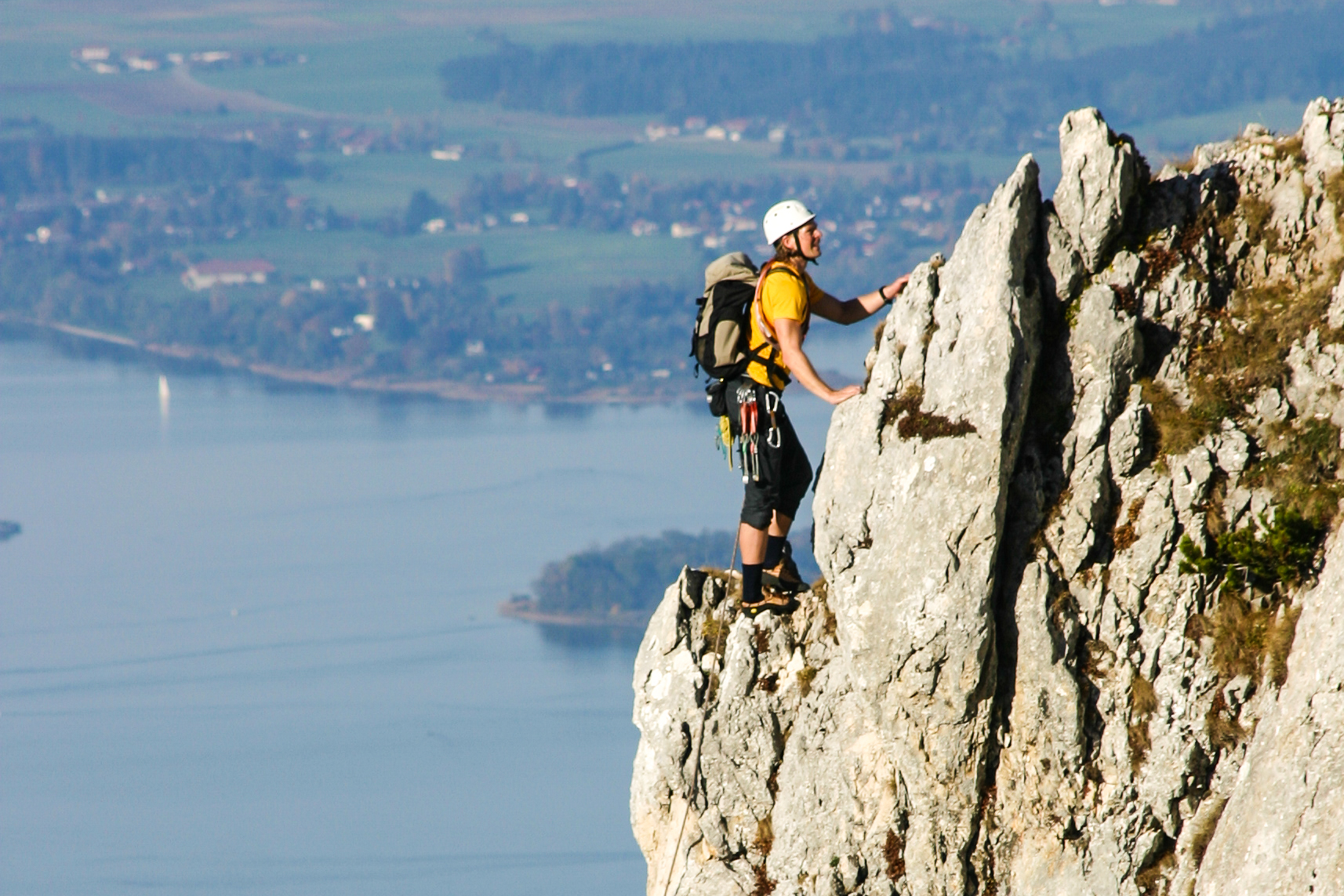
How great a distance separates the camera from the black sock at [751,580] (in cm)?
899

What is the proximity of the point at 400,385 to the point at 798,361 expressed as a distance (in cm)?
17306

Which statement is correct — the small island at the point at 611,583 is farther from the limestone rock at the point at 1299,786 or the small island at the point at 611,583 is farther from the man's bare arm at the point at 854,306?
the limestone rock at the point at 1299,786

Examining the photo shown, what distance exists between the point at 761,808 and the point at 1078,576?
2.36m

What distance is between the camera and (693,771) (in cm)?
902

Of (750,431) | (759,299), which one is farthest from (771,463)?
(759,299)

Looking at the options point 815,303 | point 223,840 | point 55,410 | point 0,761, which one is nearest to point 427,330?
point 55,410

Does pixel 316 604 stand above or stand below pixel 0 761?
above

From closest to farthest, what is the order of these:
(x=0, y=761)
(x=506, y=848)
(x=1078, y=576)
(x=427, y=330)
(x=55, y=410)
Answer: (x=1078, y=576) < (x=506, y=848) < (x=0, y=761) < (x=55, y=410) < (x=427, y=330)

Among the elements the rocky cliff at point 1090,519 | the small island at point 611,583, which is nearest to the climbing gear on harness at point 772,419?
the rocky cliff at point 1090,519

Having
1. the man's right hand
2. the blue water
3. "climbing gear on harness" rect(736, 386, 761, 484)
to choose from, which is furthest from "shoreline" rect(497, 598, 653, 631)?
the man's right hand

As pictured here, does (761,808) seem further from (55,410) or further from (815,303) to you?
(55,410)

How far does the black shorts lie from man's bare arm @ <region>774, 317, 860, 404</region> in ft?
1.26

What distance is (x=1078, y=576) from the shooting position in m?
7.68

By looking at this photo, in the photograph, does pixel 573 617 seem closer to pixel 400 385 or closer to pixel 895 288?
pixel 400 385
